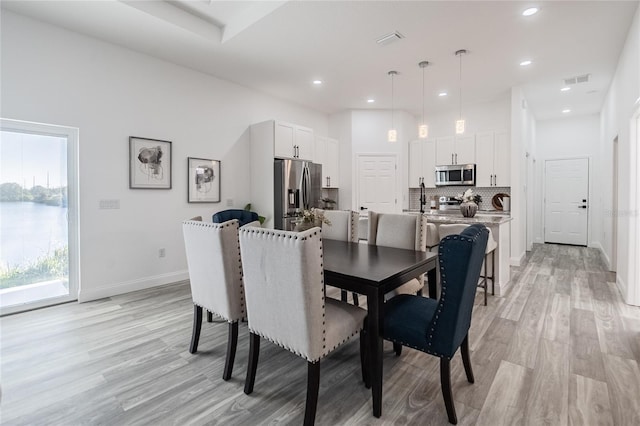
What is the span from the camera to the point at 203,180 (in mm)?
4594

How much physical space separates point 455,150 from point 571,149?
10.2ft

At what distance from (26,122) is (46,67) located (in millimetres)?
607

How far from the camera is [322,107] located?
6.36 m

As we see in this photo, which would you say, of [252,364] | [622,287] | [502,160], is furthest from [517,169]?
[252,364]

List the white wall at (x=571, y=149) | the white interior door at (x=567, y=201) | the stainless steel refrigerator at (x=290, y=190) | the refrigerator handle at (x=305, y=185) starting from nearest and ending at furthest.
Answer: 1. the stainless steel refrigerator at (x=290, y=190)
2. the refrigerator handle at (x=305, y=185)
3. the white wall at (x=571, y=149)
4. the white interior door at (x=567, y=201)

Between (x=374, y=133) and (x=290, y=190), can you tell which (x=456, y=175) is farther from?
(x=290, y=190)

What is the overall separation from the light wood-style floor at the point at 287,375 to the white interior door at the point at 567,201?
474cm

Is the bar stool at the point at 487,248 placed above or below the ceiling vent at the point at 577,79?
below

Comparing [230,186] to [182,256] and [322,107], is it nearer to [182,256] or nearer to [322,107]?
[182,256]

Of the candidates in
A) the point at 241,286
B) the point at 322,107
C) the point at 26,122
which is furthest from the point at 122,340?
the point at 322,107

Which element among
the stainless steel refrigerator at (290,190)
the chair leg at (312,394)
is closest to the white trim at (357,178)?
the stainless steel refrigerator at (290,190)

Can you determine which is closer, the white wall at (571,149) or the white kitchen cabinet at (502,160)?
the white kitchen cabinet at (502,160)

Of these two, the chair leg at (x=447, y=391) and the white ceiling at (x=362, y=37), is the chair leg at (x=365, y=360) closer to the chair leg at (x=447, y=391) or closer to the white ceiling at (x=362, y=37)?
the chair leg at (x=447, y=391)

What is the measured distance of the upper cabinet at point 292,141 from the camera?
194 inches
